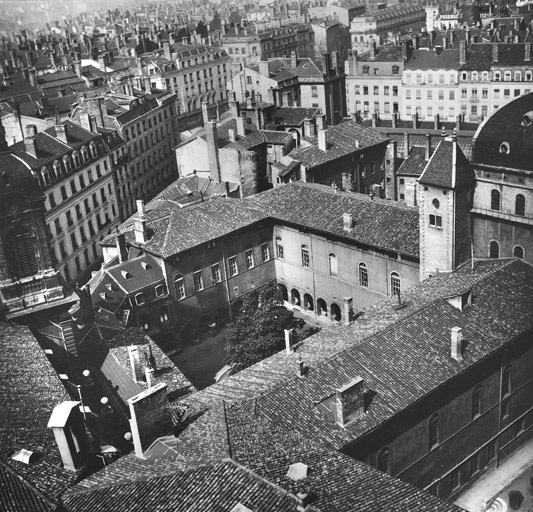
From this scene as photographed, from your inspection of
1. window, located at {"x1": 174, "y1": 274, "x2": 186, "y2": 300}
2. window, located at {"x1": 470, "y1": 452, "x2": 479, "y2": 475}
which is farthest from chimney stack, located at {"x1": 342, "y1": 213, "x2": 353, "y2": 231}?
window, located at {"x1": 470, "y1": 452, "x2": 479, "y2": 475}

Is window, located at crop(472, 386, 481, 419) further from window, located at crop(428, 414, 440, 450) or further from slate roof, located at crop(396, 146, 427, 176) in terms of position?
slate roof, located at crop(396, 146, 427, 176)

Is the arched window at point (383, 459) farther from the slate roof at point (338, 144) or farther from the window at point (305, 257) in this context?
the slate roof at point (338, 144)

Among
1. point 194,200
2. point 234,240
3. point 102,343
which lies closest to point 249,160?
point 194,200

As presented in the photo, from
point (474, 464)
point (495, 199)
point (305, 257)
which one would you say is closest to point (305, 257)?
point (305, 257)

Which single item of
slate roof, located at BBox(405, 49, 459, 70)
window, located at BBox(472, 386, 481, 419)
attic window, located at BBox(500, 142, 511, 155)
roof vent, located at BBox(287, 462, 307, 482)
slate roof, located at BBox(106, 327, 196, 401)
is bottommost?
window, located at BBox(472, 386, 481, 419)

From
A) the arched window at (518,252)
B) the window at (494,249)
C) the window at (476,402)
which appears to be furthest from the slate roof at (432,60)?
the window at (476,402)

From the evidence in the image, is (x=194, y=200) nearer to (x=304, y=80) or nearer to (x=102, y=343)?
(x=102, y=343)
